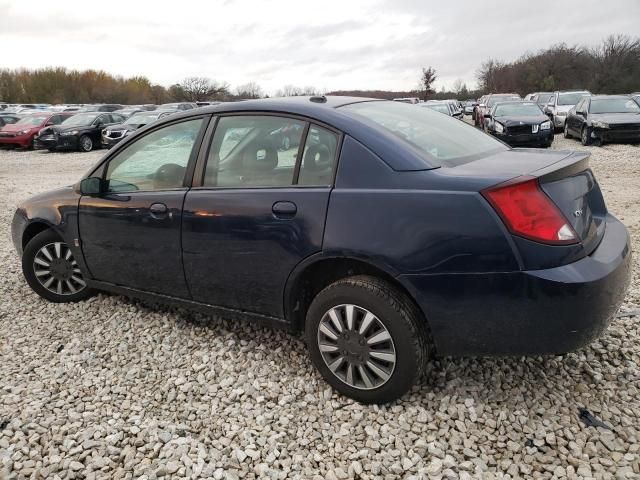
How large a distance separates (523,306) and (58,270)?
3569 mm

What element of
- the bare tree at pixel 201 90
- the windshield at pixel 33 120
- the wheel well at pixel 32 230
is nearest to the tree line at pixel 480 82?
the bare tree at pixel 201 90

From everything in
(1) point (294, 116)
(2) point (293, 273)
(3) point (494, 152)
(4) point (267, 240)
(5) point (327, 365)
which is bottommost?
(5) point (327, 365)

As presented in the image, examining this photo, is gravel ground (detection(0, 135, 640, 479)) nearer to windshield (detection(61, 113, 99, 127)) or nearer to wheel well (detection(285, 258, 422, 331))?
wheel well (detection(285, 258, 422, 331))

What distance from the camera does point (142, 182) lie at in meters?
3.38

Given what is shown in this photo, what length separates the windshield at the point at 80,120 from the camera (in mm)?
20127

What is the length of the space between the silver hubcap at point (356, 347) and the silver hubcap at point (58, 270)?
7.73ft

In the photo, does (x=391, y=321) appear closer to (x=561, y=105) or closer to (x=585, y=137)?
(x=585, y=137)

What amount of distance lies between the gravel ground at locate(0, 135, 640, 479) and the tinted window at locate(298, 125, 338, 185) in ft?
3.88

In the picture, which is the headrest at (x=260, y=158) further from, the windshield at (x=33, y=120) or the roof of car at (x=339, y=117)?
the windshield at (x=33, y=120)

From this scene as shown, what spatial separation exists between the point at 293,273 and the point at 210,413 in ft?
2.88

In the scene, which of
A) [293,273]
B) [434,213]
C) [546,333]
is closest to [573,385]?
[546,333]

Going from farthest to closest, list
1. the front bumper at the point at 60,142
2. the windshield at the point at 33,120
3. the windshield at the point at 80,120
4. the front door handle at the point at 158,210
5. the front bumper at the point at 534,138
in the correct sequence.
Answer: the windshield at the point at 33,120
the windshield at the point at 80,120
the front bumper at the point at 60,142
the front bumper at the point at 534,138
the front door handle at the point at 158,210

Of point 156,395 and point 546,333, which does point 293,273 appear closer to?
point 156,395

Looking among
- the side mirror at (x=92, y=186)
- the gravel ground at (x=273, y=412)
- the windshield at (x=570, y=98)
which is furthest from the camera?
the windshield at (x=570, y=98)
